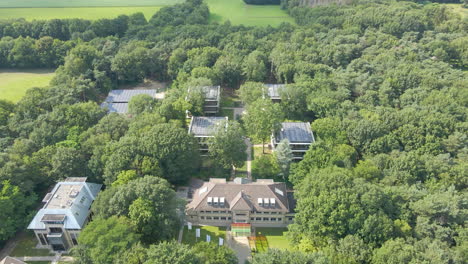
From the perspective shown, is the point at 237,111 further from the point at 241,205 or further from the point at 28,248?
→ the point at 28,248

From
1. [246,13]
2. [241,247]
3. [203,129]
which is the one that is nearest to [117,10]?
[246,13]

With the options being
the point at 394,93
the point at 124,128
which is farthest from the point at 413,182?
the point at 124,128

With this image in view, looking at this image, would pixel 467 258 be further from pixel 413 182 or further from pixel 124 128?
pixel 124 128

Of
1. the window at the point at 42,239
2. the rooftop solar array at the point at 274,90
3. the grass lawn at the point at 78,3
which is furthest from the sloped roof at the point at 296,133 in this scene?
the grass lawn at the point at 78,3

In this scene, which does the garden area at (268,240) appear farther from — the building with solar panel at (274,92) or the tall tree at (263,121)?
the building with solar panel at (274,92)

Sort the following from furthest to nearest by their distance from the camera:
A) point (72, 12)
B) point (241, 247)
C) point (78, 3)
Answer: point (78, 3) < point (72, 12) < point (241, 247)

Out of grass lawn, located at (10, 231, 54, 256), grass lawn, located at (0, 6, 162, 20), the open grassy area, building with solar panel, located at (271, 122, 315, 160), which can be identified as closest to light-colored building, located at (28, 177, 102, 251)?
grass lawn, located at (10, 231, 54, 256)
